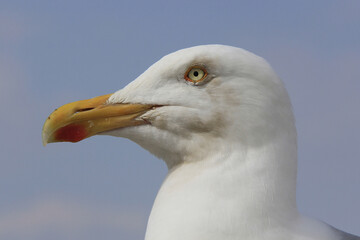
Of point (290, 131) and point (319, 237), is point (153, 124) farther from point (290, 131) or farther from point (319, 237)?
point (319, 237)

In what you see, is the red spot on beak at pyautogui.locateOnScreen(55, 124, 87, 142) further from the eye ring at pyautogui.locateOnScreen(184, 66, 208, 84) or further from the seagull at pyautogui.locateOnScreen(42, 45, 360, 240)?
the eye ring at pyautogui.locateOnScreen(184, 66, 208, 84)

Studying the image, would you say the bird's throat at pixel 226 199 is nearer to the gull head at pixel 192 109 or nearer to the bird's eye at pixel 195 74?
the gull head at pixel 192 109

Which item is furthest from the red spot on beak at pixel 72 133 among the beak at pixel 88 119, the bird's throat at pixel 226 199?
the bird's throat at pixel 226 199

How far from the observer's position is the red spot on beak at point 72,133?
523 cm

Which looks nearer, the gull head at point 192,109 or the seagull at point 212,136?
the seagull at point 212,136

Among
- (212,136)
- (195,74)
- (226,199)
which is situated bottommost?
(226,199)

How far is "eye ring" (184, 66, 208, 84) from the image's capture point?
16.8 ft

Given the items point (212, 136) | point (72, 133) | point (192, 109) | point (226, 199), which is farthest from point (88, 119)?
point (226, 199)

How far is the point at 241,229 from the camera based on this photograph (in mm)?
4812

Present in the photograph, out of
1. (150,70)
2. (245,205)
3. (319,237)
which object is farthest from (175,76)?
(319,237)

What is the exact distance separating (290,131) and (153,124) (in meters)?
0.95

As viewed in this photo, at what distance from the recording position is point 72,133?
526 cm

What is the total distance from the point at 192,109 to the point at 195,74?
261 millimetres

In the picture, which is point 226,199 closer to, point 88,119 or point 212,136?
point 212,136
